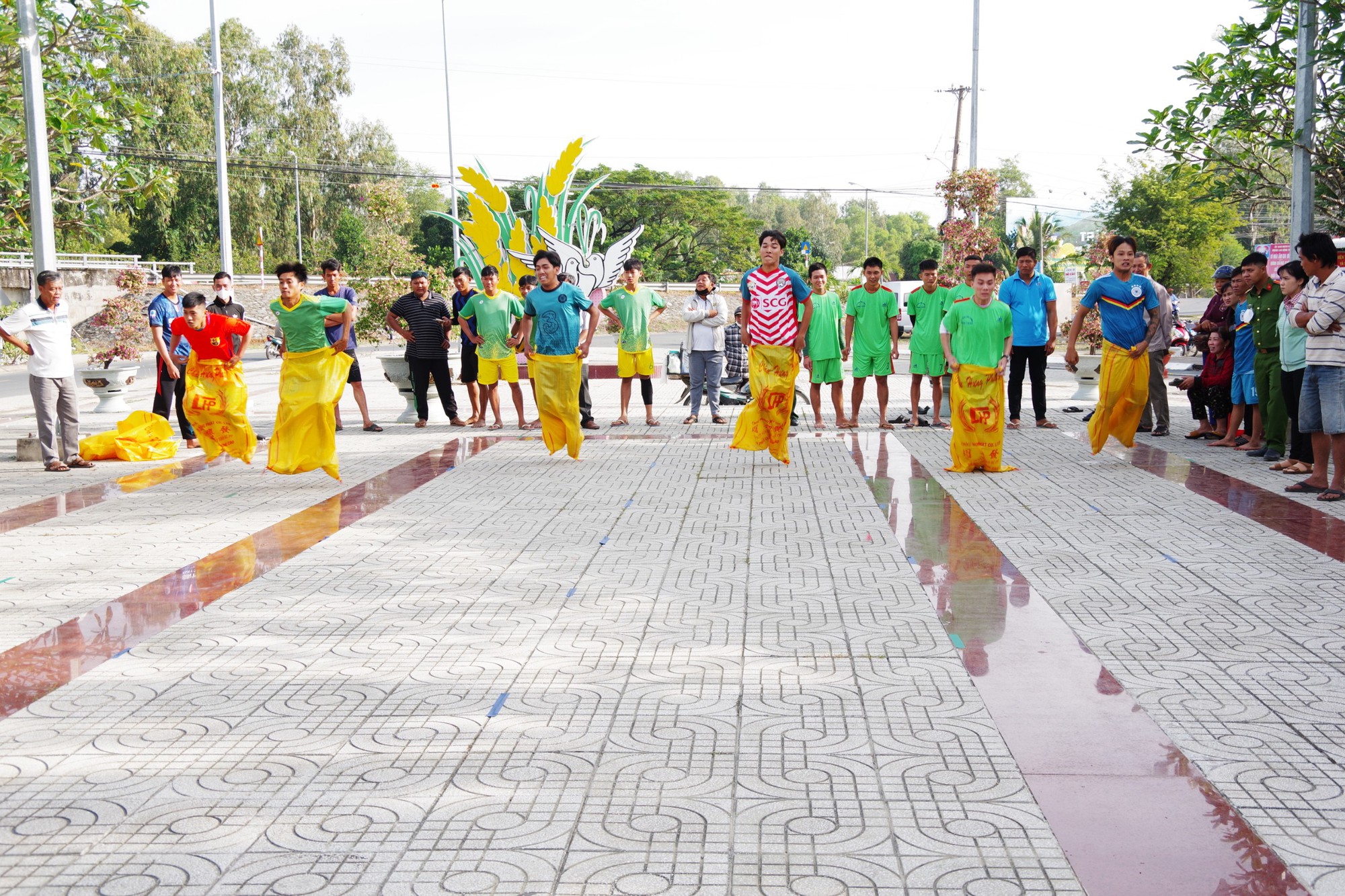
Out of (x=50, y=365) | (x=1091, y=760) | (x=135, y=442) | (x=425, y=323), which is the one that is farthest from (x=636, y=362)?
(x=1091, y=760)

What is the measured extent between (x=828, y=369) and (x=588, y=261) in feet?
38.3

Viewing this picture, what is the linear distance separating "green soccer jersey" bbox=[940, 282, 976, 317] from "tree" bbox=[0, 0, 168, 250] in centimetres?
896

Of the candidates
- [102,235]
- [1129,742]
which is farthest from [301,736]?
[102,235]

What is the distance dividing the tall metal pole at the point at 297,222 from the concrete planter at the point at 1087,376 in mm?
Answer: 41068

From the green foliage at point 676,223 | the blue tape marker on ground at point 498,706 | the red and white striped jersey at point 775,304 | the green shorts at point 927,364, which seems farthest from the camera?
the green foliage at point 676,223

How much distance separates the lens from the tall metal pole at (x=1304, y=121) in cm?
1170

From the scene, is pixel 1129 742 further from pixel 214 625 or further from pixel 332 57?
pixel 332 57

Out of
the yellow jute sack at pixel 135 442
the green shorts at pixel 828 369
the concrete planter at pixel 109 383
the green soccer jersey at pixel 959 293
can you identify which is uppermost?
the green soccer jersey at pixel 959 293

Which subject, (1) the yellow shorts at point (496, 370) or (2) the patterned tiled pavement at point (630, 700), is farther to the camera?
(1) the yellow shorts at point (496, 370)

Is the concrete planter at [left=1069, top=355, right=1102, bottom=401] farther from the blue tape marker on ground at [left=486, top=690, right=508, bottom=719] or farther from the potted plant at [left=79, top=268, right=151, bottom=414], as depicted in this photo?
the blue tape marker on ground at [left=486, top=690, right=508, bottom=719]

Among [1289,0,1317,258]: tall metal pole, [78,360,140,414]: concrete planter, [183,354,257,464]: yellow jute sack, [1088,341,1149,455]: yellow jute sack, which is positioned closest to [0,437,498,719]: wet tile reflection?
[183,354,257,464]: yellow jute sack

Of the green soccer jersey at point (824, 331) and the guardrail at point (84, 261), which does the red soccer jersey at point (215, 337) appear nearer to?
the green soccer jersey at point (824, 331)

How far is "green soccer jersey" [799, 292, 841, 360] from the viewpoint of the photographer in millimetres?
12938

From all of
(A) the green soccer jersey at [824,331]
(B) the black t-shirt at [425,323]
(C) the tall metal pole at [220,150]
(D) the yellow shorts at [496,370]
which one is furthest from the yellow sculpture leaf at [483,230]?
(A) the green soccer jersey at [824,331]
